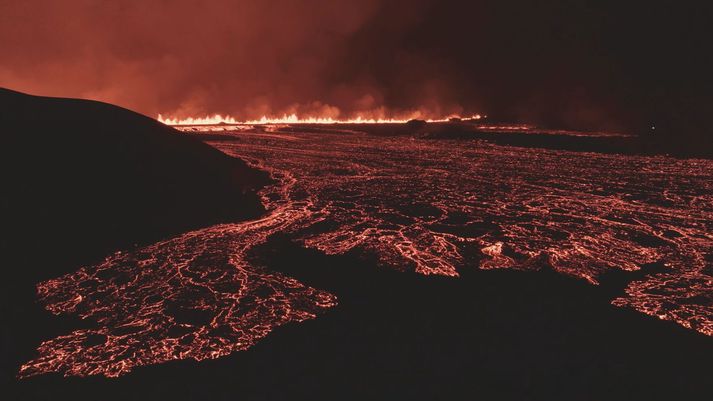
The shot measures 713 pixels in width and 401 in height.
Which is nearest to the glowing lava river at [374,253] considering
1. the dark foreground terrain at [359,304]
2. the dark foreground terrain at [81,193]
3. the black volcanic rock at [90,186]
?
the dark foreground terrain at [359,304]

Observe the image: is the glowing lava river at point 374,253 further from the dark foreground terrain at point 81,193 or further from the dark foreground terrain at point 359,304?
the dark foreground terrain at point 81,193

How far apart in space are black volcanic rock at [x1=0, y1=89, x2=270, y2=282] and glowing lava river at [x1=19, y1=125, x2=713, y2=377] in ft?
2.62

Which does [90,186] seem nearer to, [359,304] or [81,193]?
[81,193]

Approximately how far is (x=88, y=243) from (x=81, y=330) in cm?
329

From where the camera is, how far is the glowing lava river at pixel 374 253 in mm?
5246

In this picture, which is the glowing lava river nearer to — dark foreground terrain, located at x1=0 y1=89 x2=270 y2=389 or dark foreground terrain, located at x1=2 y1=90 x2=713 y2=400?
dark foreground terrain, located at x1=2 y1=90 x2=713 y2=400

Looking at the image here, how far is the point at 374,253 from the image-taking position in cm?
830

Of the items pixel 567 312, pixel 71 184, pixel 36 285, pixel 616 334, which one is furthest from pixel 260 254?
pixel 616 334

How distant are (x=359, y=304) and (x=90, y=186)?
669cm

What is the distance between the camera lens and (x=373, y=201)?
42.7 feet

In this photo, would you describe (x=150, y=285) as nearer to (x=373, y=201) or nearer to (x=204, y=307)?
(x=204, y=307)

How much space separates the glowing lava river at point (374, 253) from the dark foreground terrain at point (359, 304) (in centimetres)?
4

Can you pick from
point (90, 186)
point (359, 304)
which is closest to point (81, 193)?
point (90, 186)

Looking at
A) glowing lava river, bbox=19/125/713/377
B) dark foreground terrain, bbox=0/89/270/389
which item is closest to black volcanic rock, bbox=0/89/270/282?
dark foreground terrain, bbox=0/89/270/389
